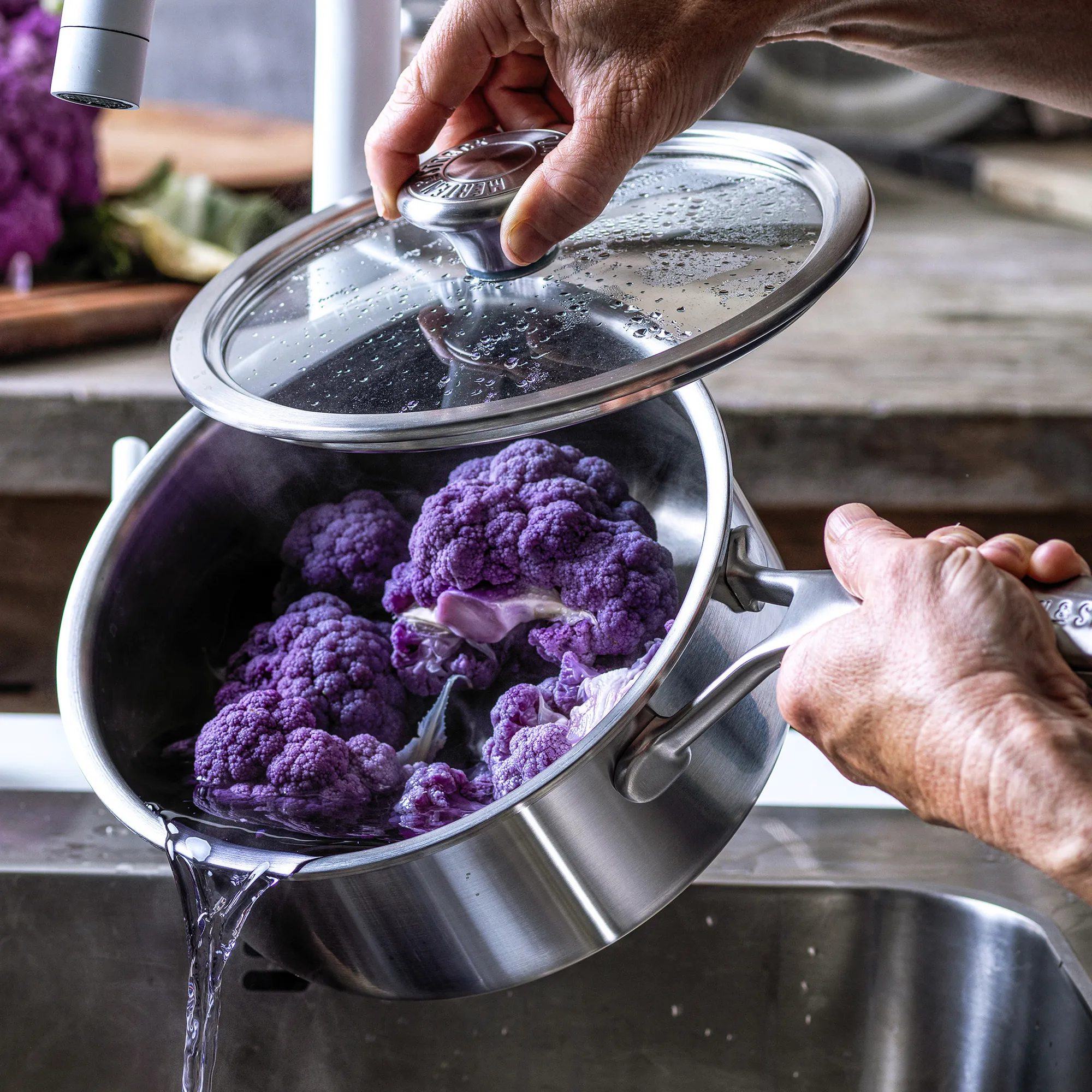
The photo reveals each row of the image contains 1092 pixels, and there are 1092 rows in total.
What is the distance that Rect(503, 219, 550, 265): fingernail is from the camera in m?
0.38

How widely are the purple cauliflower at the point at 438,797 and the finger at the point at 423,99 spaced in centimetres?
22

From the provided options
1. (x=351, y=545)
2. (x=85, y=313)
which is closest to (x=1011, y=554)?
(x=351, y=545)

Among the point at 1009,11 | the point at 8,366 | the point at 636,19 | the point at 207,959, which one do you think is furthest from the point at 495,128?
the point at 8,366

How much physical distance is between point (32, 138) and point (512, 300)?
32.9 inches

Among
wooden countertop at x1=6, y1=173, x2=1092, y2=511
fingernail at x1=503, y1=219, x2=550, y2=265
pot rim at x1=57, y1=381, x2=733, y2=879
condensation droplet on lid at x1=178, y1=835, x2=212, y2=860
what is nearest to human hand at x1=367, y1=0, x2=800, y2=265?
fingernail at x1=503, y1=219, x2=550, y2=265

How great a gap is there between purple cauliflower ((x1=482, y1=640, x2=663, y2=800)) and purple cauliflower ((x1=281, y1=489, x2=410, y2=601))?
10cm

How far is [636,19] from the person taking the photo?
412 mm

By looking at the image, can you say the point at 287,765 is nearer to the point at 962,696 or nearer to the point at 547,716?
the point at 547,716

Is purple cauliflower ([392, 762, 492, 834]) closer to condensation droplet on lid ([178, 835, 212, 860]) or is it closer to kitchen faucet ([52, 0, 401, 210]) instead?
condensation droplet on lid ([178, 835, 212, 860])

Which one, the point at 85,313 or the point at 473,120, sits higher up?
the point at 473,120

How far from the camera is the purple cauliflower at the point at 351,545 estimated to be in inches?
20.7

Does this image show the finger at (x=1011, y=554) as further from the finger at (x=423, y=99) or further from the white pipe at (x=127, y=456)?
the white pipe at (x=127, y=456)

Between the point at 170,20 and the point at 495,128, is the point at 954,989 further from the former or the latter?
the point at 170,20

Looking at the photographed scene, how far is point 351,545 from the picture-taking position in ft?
1.72
